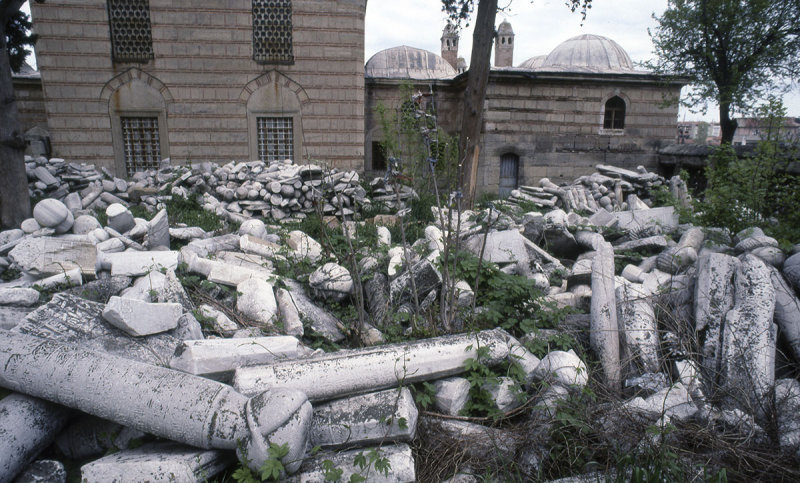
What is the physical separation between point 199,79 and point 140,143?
241cm

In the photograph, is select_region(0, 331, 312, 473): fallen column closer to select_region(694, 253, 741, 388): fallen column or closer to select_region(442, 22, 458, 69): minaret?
select_region(694, 253, 741, 388): fallen column

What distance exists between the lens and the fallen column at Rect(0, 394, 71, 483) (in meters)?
2.51

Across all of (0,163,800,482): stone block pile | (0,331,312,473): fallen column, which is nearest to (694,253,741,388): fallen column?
(0,163,800,482): stone block pile

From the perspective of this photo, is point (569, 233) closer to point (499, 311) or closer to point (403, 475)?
point (499, 311)

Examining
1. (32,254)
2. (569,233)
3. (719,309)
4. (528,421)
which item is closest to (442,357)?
(528,421)

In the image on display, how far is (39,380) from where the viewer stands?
2.67 m

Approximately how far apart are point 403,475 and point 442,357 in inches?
32.7

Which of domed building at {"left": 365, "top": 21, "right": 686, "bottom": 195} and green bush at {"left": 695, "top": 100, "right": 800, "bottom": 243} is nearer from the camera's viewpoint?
green bush at {"left": 695, "top": 100, "right": 800, "bottom": 243}

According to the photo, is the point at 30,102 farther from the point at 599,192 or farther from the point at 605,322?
the point at 605,322

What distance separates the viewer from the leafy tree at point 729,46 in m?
12.8

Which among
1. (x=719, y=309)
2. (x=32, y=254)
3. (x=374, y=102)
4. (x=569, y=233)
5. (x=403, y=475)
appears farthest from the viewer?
(x=374, y=102)

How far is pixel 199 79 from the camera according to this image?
12.3m

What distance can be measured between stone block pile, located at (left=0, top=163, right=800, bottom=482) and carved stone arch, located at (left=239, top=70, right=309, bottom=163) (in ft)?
26.0

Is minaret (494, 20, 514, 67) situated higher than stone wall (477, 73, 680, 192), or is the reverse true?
minaret (494, 20, 514, 67)
